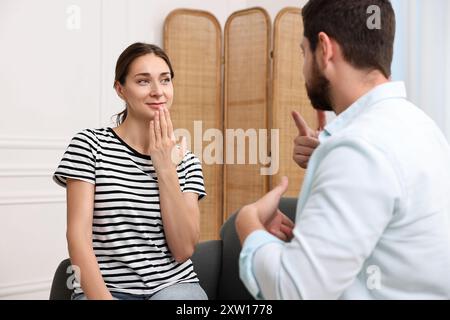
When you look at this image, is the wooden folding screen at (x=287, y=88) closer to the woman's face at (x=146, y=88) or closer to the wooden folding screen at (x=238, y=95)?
the wooden folding screen at (x=238, y=95)

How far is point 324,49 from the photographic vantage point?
1.00 metres

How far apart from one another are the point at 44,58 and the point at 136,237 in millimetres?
1817

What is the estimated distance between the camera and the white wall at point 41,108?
9.47ft

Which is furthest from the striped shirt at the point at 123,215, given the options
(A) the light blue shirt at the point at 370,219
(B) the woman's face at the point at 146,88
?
(A) the light blue shirt at the point at 370,219

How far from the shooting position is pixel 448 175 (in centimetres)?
99

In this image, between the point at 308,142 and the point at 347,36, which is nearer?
the point at 347,36

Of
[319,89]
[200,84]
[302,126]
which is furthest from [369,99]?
[200,84]

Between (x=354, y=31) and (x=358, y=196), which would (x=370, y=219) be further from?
(x=354, y=31)

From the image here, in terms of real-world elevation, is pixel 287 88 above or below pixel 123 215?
above

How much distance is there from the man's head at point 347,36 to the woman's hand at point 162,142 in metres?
0.59

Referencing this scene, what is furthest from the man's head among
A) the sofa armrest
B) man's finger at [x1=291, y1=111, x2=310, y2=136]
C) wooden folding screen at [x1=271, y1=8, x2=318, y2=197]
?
wooden folding screen at [x1=271, y1=8, x2=318, y2=197]

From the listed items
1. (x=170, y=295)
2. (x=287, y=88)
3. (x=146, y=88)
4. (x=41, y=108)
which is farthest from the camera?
(x=287, y=88)

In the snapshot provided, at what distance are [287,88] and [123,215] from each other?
184cm

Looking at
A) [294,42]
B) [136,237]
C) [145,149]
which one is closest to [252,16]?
[294,42]
